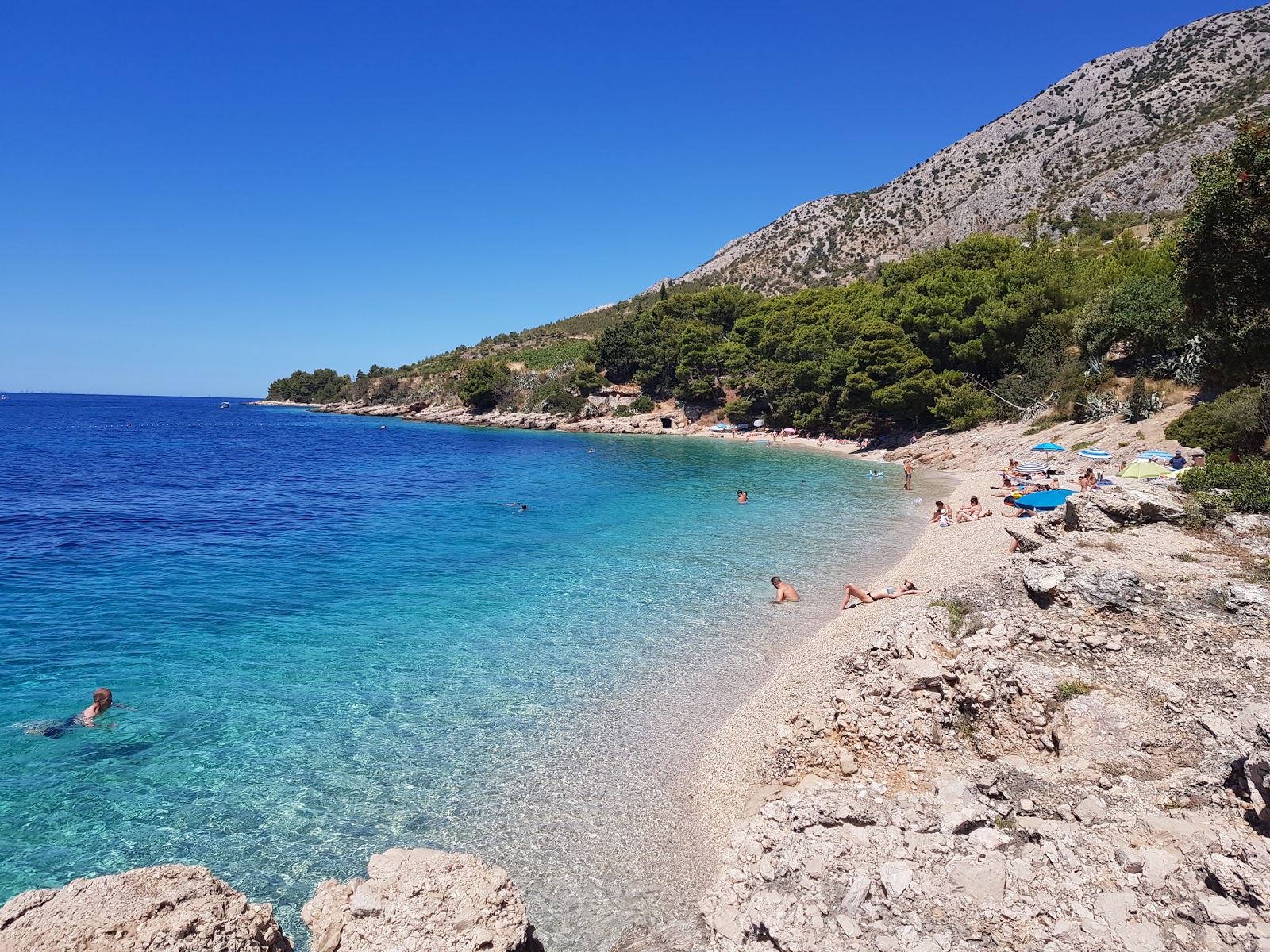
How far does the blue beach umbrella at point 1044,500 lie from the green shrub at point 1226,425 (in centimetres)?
413

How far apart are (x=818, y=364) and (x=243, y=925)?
168 ft

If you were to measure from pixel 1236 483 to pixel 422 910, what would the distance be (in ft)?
56.9

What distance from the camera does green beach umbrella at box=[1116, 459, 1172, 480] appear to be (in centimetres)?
1859

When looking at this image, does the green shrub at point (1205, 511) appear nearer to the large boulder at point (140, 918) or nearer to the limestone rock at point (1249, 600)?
the limestone rock at point (1249, 600)

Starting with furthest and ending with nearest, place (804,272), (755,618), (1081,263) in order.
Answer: (804,272) < (1081,263) < (755,618)

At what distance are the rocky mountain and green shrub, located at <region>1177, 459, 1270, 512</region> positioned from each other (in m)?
59.7

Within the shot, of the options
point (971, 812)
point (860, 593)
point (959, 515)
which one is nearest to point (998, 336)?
point (959, 515)

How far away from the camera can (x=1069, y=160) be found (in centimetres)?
8131

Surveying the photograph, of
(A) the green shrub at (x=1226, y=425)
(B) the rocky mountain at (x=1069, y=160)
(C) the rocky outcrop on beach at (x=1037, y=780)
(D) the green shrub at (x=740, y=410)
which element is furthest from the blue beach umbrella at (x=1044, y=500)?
(B) the rocky mountain at (x=1069, y=160)

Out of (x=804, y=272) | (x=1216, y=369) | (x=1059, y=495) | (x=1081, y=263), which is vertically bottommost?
(x=1059, y=495)

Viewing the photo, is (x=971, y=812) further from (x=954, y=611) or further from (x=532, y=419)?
(x=532, y=419)

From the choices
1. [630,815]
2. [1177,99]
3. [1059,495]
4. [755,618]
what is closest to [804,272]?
[1177,99]

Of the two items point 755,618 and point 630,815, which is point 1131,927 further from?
point 755,618

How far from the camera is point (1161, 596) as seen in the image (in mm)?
9305
